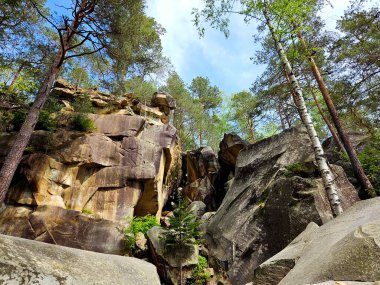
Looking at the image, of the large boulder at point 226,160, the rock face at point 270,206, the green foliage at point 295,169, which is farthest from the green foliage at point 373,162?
the large boulder at point 226,160

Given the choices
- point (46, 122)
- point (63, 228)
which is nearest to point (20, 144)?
point (63, 228)

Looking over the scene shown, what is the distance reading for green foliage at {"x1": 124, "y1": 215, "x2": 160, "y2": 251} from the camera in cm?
1192

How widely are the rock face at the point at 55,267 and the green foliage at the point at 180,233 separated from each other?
854cm

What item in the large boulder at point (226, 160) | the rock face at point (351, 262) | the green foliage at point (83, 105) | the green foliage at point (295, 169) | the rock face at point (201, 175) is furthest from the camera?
the rock face at point (201, 175)

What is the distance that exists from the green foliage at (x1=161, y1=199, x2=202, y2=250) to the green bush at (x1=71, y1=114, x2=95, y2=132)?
6941mm

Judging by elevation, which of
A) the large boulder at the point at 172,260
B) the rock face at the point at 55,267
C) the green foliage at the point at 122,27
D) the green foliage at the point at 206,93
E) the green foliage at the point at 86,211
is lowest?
the rock face at the point at 55,267

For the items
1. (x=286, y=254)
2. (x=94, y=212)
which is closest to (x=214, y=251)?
(x=286, y=254)

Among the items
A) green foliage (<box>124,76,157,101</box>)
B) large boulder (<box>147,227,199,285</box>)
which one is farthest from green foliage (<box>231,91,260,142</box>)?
large boulder (<box>147,227,199,285</box>)

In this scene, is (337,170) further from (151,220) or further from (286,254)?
(151,220)

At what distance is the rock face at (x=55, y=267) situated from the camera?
6.75 feet

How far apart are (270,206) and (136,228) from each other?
6.89m

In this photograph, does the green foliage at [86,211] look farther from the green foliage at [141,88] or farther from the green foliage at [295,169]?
the green foliage at [141,88]

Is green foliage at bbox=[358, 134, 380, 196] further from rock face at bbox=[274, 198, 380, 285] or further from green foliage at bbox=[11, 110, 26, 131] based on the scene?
green foliage at bbox=[11, 110, 26, 131]

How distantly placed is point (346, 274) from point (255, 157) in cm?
984
